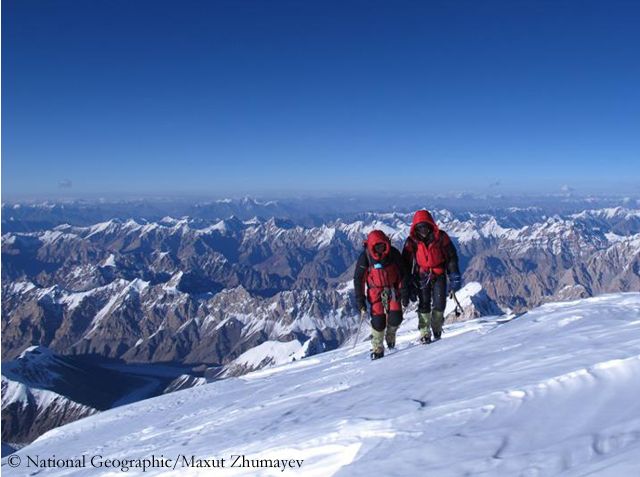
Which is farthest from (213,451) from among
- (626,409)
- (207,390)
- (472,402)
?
(207,390)

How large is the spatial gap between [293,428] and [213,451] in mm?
1456

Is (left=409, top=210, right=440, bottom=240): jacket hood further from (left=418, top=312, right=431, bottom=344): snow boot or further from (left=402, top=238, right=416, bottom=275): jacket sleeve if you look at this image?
(left=418, top=312, right=431, bottom=344): snow boot

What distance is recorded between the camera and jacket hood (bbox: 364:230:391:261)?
12.9 metres

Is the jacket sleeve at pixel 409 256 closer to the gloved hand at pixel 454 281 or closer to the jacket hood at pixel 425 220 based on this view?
the jacket hood at pixel 425 220

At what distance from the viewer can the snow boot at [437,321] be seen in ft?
48.3

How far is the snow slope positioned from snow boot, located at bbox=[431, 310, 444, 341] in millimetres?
970

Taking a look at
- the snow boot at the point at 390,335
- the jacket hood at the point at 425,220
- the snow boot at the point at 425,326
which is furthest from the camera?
the snow boot at the point at 390,335

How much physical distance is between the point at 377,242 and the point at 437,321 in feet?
13.9

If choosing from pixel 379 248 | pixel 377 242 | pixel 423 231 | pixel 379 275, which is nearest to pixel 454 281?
pixel 423 231

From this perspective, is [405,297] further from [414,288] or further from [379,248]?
[379,248]

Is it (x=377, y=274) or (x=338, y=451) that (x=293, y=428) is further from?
(x=377, y=274)

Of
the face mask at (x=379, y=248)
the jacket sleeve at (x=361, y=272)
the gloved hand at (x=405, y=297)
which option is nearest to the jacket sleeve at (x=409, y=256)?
the gloved hand at (x=405, y=297)

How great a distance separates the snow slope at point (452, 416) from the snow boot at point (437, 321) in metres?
0.97

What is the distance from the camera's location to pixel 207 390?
1830 centimetres
